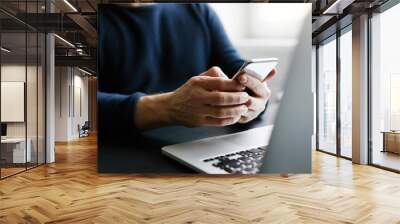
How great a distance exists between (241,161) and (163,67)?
201cm

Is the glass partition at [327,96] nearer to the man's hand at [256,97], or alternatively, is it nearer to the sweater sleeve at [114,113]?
the man's hand at [256,97]

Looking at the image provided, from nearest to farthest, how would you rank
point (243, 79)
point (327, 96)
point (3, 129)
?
point (243, 79) → point (3, 129) → point (327, 96)

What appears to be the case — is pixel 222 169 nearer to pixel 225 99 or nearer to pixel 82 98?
pixel 225 99

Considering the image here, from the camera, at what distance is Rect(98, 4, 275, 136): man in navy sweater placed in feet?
19.4

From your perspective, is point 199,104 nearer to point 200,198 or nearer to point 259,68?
point 259,68

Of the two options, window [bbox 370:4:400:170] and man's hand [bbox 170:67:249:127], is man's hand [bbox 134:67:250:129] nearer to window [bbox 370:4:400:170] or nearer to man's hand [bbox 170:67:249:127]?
man's hand [bbox 170:67:249:127]

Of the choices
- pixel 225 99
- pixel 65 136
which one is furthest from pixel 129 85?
pixel 65 136

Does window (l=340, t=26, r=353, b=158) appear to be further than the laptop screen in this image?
Yes

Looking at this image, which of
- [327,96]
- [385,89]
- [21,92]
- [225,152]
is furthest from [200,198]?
[327,96]

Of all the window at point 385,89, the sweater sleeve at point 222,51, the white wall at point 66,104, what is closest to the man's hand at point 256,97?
the sweater sleeve at point 222,51

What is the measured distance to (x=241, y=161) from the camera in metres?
6.24

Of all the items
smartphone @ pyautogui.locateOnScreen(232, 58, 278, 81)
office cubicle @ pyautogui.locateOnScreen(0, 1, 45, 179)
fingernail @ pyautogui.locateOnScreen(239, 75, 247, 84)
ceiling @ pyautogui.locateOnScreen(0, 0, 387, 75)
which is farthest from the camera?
ceiling @ pyautogui.locateOnScreen(0, 0, 387, 75)

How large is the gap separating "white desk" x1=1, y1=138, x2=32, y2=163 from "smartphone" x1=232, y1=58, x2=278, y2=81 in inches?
164

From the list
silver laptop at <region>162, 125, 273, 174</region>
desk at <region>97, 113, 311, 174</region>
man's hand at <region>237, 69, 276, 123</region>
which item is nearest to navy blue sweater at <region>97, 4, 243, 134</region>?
desk at <region>97, 113, 311, 174</region>
